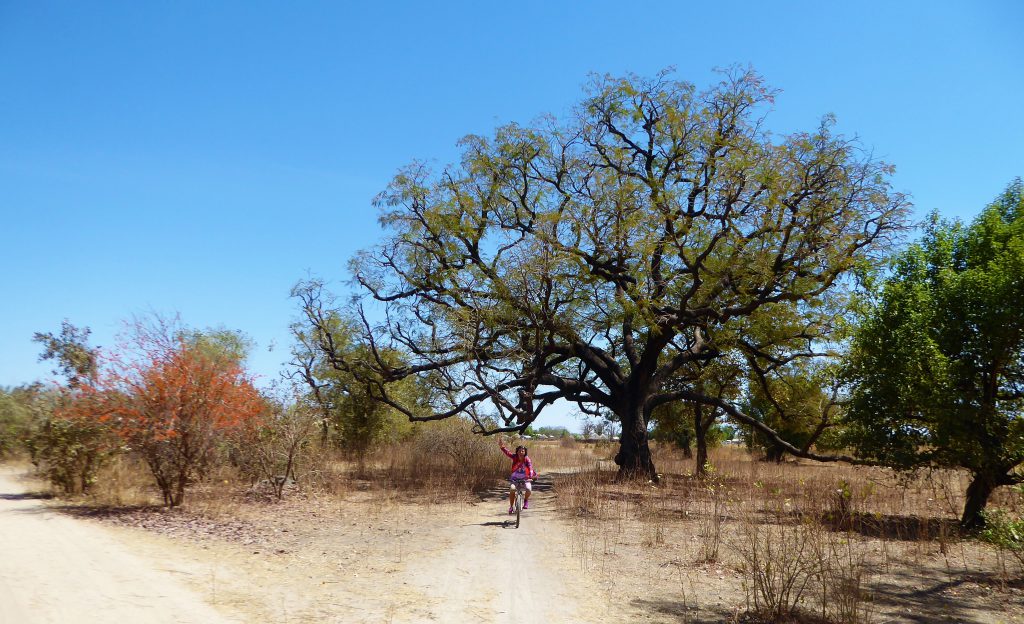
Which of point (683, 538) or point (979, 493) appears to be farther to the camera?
point (979, 493)

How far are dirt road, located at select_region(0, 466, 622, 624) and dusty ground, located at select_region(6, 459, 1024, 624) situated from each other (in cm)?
3

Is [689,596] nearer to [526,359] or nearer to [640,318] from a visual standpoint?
[640,318]

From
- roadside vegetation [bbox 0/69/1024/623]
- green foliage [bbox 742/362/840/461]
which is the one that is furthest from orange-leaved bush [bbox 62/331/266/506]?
green foliage [bbox 742/362/840/461]

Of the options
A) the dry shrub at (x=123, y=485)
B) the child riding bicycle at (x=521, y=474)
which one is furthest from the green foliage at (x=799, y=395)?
the dry shrub at (x=123, y=485)

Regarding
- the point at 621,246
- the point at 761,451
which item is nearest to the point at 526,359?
the point at 621,246

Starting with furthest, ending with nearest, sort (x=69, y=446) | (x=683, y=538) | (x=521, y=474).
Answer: (x=521, y=474), (x=69, y=446), (x=683, y=538)

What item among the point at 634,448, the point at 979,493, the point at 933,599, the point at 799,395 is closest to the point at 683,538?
the point at 933,599

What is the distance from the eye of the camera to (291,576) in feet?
25.6

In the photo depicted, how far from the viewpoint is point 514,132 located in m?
19.6

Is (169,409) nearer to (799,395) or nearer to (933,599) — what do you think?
(933,599)

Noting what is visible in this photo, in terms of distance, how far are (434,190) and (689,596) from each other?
15.2 metres

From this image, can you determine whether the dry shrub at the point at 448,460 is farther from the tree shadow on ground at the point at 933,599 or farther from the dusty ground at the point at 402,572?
the tree shadow on ground at the point at 933,599

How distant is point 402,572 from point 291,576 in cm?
142

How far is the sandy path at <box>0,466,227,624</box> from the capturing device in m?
5.57
